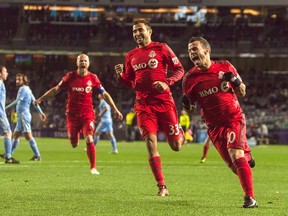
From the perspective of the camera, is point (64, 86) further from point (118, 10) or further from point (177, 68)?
point (118, 10)

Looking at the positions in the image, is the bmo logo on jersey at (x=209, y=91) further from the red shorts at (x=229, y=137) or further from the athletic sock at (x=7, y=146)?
the athletic sock at (x=7, y=146)

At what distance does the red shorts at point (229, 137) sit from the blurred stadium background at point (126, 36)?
48.8m

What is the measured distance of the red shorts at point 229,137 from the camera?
1035 cm

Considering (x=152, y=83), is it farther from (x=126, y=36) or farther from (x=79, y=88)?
(x=126, y=36)

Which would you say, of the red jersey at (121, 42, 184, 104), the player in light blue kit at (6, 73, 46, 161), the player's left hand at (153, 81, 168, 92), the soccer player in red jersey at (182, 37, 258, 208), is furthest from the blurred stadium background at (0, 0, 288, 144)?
the soccer player in red jersey at (182, 37, 258, 208)

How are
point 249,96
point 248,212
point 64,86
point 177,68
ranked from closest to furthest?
point 248,212, point 177,68, point 64,86, point 249,96

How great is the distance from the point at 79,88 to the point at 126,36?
50270 millimetres

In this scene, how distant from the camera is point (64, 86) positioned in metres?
17.1

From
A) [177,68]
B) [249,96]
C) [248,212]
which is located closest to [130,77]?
[177,68]

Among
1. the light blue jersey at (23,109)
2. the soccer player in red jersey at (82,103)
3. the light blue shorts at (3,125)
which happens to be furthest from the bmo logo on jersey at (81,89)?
the light blue jersey at (23,109)

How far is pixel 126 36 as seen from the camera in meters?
67.2

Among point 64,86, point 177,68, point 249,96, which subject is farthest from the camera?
point 249,96

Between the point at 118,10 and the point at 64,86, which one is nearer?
the point at 64,86

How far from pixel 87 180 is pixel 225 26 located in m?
53.3
